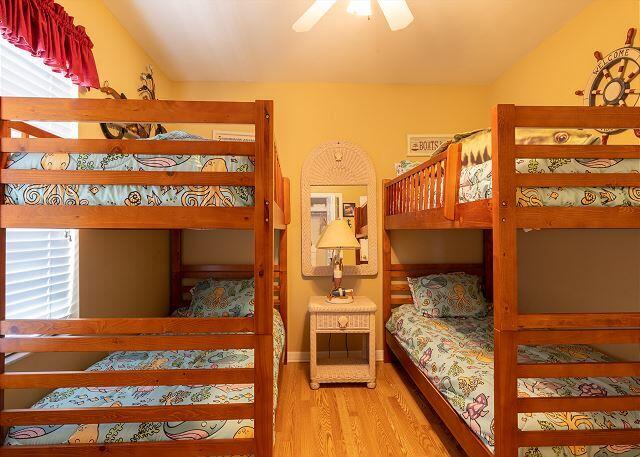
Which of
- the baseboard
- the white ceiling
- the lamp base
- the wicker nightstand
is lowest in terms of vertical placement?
the baseboard

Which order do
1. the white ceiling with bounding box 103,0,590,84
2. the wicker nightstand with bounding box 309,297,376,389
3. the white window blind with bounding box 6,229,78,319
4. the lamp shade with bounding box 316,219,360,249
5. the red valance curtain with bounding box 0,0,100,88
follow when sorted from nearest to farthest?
1. the red valance curtain with bounding box 0,0,100,88
2. the white window blind with bounding box 6,229,78,319
3. the white ceiling with bounding box 103,0,590,84
4. the wicker nightstand with bounding box 309,297,376,389
5. the lamp shade with bounding box 316,219,360,249

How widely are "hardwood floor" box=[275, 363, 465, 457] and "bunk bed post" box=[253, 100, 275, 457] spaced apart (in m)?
0.85

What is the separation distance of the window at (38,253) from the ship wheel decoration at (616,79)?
3.00 meters

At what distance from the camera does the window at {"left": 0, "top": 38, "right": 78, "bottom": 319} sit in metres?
1.39

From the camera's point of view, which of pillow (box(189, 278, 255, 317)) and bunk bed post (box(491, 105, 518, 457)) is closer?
bunk bed post (box(491, 105, 518, 457))

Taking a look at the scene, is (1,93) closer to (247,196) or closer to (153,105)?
(153,105)

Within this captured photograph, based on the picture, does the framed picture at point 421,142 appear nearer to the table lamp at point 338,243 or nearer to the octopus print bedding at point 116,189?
the table lamp at point 338,243

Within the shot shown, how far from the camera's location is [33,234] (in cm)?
151

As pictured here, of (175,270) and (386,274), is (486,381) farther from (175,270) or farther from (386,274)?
(175,270)

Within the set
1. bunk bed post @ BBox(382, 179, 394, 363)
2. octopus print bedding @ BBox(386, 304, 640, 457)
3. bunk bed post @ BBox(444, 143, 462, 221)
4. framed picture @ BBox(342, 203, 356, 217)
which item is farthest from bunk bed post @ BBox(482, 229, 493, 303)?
bunk bed post @ BBox(444, 143, 462, 221)

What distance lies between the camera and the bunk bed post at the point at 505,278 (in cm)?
114

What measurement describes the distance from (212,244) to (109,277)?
1011 millimetres

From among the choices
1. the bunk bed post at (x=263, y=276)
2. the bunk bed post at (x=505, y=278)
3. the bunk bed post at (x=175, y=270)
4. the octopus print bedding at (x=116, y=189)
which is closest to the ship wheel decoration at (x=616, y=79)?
the bunk bed post at (x=505, y=278)

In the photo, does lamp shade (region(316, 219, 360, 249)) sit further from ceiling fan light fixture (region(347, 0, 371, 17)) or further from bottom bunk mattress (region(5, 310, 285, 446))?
ceiling fan light fixture (region(347, 0, 371, 17))
